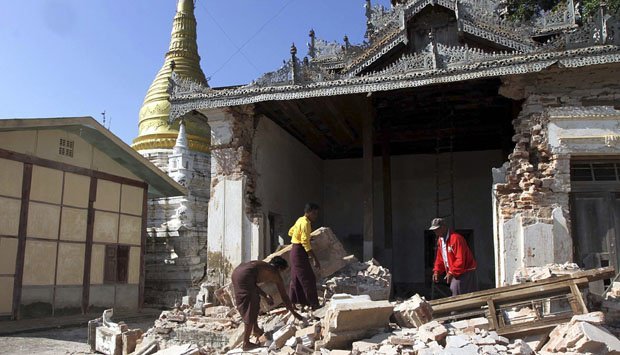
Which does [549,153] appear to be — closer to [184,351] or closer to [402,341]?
[402,341]

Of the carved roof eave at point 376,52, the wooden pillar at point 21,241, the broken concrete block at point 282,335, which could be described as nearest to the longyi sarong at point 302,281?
the broken concrete block at point 282,335

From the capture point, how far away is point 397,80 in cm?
1006

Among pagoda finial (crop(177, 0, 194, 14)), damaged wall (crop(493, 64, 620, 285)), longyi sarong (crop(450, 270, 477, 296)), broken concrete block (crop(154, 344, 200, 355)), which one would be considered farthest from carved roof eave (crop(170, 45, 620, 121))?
pagoda finial (crop(177, 0, 194, 14))

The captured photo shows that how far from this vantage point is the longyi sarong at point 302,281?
25.7ft

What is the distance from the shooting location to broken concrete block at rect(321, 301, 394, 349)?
6121mm

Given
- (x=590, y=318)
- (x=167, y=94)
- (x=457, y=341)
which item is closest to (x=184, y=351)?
(x=457, y=341)

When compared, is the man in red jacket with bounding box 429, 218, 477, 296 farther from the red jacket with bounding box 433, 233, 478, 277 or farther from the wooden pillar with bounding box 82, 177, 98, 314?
the wooden pillar with bounding box 82, 177, 98, 314

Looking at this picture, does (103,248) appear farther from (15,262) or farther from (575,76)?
(575,76)

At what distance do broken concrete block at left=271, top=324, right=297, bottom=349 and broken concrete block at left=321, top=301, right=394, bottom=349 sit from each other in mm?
398

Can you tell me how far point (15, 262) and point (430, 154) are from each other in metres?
11.1

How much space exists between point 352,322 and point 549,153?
17.6 ft

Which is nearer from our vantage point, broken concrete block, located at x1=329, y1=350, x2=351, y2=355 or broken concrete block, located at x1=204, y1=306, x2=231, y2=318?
broken concrete block, located at x1=329, y1=350, x2=351, y2=355

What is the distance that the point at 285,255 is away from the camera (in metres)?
9.38

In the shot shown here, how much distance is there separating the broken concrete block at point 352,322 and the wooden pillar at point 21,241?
7493 millimetres
